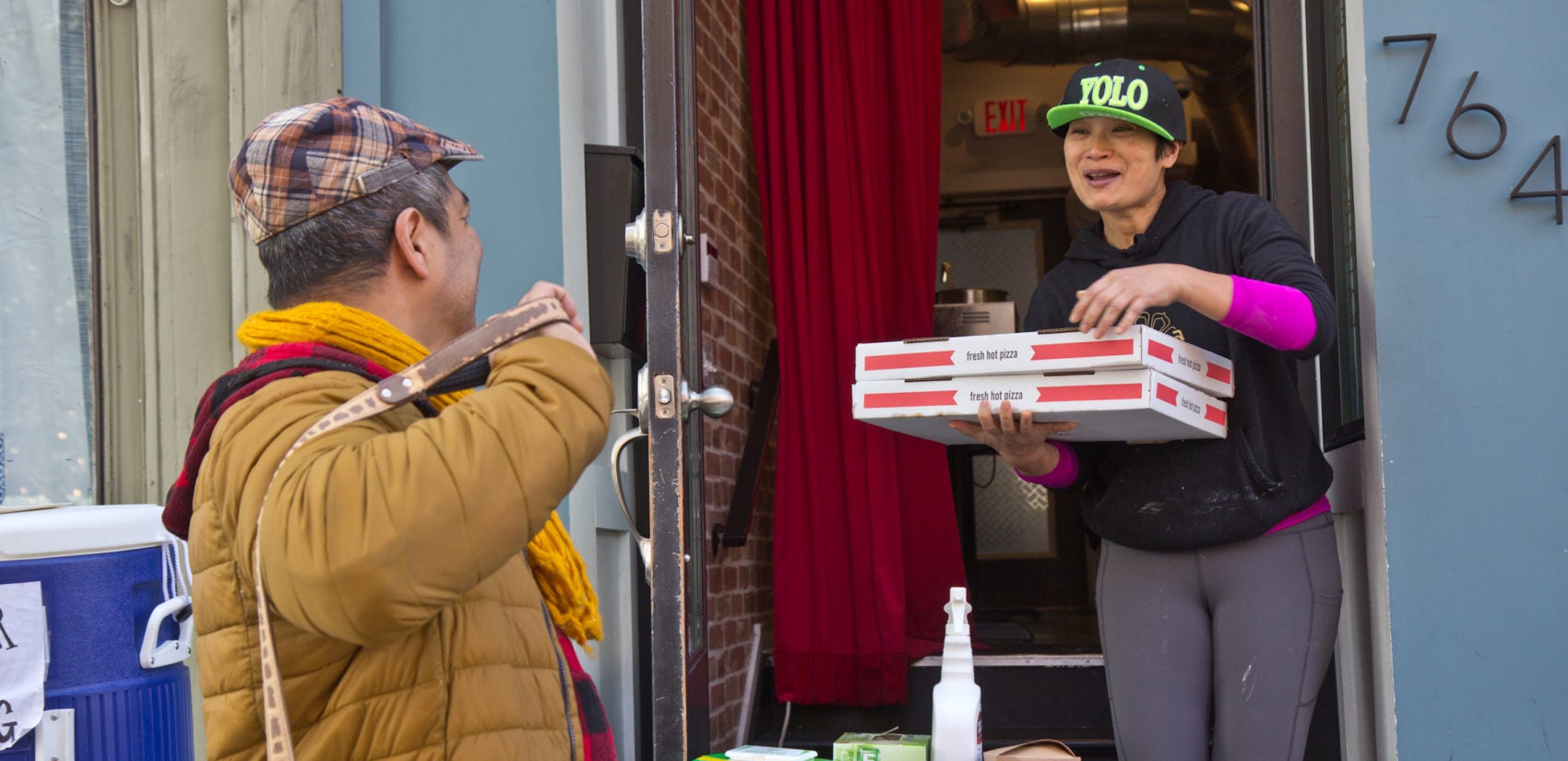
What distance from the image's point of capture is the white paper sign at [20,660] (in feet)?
6.77

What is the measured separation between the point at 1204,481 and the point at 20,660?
78.8 inches

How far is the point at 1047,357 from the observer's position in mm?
1978

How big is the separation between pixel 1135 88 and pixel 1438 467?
2.98ft

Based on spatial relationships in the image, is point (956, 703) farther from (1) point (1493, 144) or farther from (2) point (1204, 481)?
(1) point (1493, 144)

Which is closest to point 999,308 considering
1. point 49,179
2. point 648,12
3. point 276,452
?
point 648,12

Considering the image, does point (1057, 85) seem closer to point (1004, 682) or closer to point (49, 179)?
point (1004, 682)

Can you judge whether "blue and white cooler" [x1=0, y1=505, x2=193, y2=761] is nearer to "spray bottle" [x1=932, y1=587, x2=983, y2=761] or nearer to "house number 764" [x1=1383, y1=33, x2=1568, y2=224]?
"spray bottle" [x1=932, y1=587, x2=983, y2=761]

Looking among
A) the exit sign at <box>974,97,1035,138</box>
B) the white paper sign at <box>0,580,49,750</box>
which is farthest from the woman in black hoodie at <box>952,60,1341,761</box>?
the exit sign at <box>974,97,1035,138</box>

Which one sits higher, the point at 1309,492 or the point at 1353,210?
the point at 1353,210

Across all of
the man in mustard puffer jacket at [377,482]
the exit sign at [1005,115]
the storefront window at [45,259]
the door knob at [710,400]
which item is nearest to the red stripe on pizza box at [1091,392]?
the door knob at [710,400]

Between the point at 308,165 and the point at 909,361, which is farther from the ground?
the point at 308,165

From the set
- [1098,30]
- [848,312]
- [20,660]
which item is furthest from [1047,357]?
A: [1098,30]

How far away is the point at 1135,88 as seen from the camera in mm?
2152

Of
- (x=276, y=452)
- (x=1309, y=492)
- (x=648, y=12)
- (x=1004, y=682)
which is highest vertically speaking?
(x=648, y=12)
